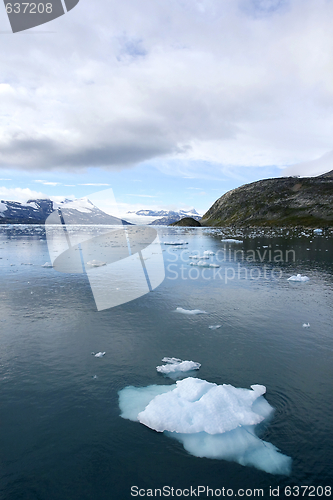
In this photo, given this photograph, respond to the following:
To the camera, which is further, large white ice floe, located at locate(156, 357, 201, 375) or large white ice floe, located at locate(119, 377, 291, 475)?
large white ice floe, located at locate(156, 357, 201, 375)

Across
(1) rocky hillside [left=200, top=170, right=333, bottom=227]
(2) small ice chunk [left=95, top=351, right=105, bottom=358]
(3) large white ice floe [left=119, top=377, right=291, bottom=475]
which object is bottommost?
(3) large white ice floe [left=119, top=377, right=291, bottom=475]

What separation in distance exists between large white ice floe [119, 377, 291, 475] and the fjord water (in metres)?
0.29

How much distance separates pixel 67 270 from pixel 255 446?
2937 cm

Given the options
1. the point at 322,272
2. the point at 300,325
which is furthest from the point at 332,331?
the point at 322,272

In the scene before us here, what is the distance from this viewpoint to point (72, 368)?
39.1 feet

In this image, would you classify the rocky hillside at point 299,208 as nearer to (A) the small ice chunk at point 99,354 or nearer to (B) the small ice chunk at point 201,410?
(A) the small ice chunk at point 99,354

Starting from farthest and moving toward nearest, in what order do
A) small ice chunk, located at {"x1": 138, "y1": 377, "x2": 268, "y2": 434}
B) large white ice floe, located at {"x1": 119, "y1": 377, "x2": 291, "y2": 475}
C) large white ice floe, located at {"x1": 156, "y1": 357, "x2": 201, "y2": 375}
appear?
1. large white ice floe, located at {"x1": 156, "y1": 357, "x2": 201, "y2": 375}
2. small ice chunk, located at {"x1": 138, "y1": 377, "x2": 268, "y2": 434}
3. large white ice floe, located at {"x1": 119, "y1": 377, "x2": 291, "y2": 475}

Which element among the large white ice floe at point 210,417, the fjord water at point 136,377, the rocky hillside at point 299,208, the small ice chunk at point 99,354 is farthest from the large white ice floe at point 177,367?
the rocky hillside at point 299,208

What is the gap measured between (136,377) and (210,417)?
12.2 feet

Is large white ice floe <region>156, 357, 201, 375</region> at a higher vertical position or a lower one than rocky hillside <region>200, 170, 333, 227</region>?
lower

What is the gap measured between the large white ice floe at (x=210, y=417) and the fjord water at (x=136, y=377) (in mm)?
288

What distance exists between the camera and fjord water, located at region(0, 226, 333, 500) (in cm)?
729

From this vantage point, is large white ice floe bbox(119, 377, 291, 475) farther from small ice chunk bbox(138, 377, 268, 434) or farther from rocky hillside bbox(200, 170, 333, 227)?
rocky hillside bbox(200, 170, 333, 227)

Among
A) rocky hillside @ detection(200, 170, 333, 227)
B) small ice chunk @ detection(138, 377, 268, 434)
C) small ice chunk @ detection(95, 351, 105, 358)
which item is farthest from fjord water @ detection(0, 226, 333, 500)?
rocky hillside @ detection(200, 170, 333, 227)
